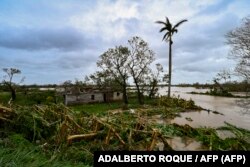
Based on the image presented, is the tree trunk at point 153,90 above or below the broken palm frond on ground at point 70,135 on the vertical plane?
above

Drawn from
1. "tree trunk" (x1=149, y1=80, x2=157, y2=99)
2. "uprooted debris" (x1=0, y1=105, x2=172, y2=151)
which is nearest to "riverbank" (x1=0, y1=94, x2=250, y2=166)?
"uprooted debris" (x1=0, y1=105, x2=172, y2=151)

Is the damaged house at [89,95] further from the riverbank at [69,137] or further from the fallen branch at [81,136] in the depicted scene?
the fallen branch at [81,136]

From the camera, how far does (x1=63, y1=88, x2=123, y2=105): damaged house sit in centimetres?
4197

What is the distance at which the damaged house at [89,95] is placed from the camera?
138 ft

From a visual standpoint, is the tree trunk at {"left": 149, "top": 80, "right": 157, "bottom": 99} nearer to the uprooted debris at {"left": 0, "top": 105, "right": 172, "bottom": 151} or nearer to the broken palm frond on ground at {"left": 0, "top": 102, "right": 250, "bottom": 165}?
the broken palm frond on ground at {"left": 0, "top": 102, "right": 250, "bottom": 165}

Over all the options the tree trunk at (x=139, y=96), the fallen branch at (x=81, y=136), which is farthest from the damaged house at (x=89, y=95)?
the fallen branch at (x=81, y=136)

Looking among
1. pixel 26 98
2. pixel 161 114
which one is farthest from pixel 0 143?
pixel 26 98

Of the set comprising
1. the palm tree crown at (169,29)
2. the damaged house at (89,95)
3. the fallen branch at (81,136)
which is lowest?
the fallen branch at (81,136)

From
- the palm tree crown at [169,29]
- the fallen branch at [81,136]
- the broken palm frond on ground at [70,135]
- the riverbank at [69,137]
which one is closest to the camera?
the riverbank at [69,137]

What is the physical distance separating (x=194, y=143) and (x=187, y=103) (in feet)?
68.5

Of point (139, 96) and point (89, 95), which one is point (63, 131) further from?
point (139, 96)

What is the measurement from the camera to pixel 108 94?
153 ft

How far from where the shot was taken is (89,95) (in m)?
43.9

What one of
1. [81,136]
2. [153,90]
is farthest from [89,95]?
[81,136]
